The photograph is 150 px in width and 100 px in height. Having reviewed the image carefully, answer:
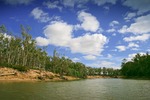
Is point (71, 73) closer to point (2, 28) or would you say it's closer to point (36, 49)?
point (36, 49)

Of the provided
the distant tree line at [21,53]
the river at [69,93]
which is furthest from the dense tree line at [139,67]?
the river at [69,93]

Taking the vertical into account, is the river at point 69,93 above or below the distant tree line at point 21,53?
below

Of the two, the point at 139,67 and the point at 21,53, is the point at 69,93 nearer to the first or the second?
the point at 21,53

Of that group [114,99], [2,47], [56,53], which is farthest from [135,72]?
[114,99]

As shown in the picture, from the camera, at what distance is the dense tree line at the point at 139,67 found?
14562 cm

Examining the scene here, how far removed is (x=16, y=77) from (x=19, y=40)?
33825 mm

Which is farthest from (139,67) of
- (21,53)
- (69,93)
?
(69,93)

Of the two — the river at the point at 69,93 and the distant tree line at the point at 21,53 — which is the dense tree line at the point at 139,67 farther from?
the river at the point at 69,93

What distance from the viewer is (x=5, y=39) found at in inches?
3674

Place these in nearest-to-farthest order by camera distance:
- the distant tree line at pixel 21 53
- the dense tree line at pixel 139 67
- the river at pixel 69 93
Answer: the river at pixel 69 93 < the distant tree line at pixel 21 53 < the dense tree line at pixel 139 67

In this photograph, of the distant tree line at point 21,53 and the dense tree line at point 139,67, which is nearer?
the distant tree line at point 21,53

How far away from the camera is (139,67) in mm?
152875

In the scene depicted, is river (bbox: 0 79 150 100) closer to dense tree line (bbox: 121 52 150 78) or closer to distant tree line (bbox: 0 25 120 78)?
distant tree line (bbox: 0 25 120 78)

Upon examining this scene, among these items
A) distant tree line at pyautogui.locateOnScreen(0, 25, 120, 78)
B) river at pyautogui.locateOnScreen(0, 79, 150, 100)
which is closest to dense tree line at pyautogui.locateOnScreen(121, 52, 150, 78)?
distant tree line at pyautogui.locateOnScreen(0, 25, 120, 78)
